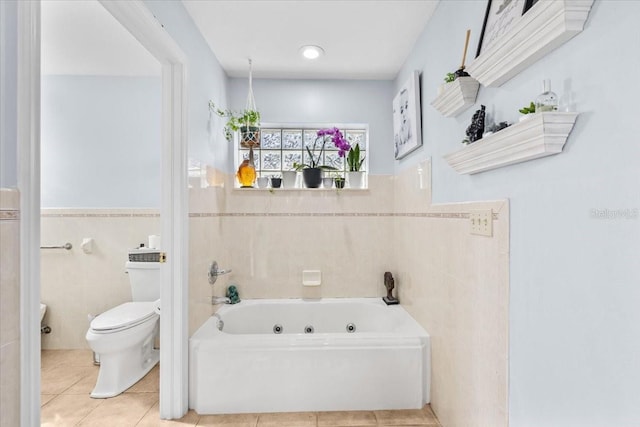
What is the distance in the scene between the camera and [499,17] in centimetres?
120

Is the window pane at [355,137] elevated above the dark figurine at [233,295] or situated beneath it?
elevated above

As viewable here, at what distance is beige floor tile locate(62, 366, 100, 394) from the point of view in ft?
7.10

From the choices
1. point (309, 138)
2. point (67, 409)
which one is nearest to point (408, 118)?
point (309, 138)

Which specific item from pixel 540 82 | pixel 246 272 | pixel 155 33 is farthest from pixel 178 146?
pixel 540 82

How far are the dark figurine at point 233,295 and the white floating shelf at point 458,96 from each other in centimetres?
202

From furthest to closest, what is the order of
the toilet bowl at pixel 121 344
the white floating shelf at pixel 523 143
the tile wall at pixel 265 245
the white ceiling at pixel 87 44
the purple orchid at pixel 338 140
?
the tile wall at pixel 265 245
the purple orchid at pixel 338 140
the toilet bowl at pixel 121 344
the white ceiling at pixel 87 44
the white floating shelf at pixel 523 143

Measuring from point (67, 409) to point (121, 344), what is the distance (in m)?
A: 0.42

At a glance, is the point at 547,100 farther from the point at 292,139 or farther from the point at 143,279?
the point at 143,279

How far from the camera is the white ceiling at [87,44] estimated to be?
6.45 feet

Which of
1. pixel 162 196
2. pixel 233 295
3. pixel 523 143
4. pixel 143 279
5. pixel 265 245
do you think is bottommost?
pixel 233 295

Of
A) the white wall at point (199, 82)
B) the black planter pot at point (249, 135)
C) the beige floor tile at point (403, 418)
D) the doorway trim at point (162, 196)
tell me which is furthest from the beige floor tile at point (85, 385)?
the black planter pot at point (249, 135)

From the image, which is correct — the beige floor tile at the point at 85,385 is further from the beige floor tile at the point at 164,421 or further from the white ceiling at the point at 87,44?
the white ceiling at the point at 87,44

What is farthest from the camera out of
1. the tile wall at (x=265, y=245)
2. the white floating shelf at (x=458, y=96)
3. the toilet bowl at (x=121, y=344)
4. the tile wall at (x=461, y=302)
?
the tile wall at (x=265, y=245)

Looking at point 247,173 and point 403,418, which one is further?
point 247,173
